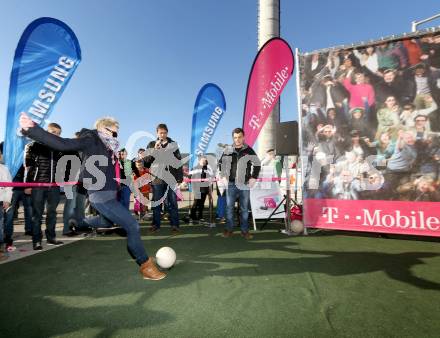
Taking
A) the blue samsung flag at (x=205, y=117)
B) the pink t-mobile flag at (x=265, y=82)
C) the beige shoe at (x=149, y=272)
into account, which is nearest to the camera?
the beige shoe at (x=149, y=272)

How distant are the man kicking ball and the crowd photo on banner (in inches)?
167

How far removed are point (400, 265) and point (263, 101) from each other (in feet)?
19.1

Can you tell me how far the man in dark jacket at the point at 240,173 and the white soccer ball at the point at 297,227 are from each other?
110 centimetres

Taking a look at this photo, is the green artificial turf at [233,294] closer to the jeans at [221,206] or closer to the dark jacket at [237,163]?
the dark jacket at [237,163]

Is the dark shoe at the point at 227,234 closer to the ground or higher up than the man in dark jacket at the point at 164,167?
closer to the ground

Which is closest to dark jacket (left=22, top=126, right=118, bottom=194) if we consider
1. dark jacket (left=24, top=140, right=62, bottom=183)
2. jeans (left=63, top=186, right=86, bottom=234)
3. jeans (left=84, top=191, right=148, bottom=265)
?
jeans (left=84, top=191, right=148, bottom=265)

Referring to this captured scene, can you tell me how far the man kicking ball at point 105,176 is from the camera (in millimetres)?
3385

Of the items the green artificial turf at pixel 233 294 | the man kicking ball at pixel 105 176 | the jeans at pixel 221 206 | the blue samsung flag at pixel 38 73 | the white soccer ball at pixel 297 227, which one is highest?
the blue samsung flag at pixel 38 73

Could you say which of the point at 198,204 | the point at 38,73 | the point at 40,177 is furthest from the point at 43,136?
the point at 198,204

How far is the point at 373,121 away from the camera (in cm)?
591

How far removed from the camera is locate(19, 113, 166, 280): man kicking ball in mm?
3385

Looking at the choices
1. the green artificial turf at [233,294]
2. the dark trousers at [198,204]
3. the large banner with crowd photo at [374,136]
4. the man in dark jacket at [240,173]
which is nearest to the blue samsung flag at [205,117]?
the dark trousers at [198,204]

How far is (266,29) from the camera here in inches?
939

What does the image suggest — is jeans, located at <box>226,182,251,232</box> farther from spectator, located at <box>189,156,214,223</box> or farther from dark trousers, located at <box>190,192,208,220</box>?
dark trousers, located at <box>190,192,208,220</box>
